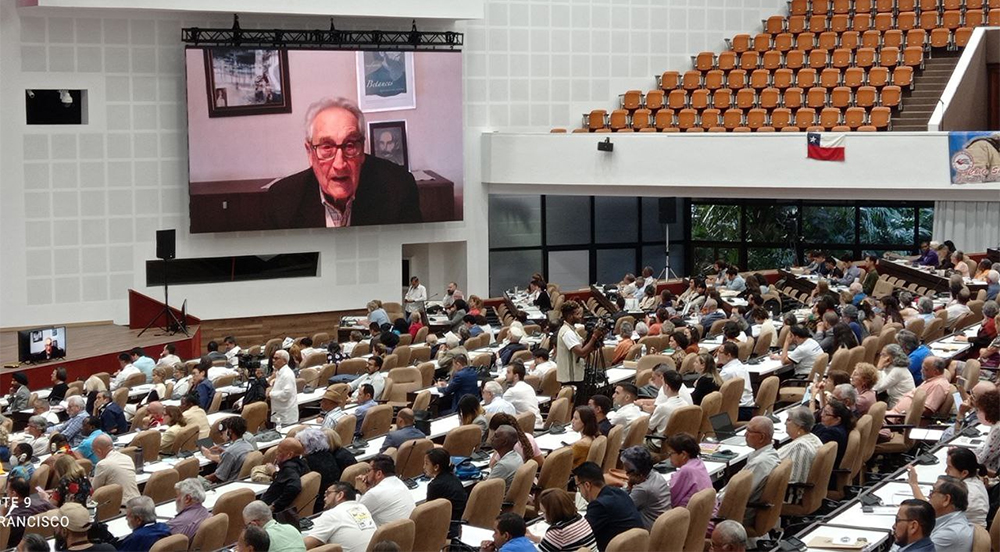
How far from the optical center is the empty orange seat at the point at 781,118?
23.2 m

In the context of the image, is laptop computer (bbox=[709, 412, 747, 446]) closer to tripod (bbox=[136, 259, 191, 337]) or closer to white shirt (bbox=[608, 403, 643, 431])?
white shirt (bbox=[608, 403, 643, 431])

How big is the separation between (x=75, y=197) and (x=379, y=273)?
5.71 meters

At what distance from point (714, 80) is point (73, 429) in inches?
631

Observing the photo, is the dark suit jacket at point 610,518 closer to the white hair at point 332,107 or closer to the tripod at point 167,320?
the tripod at point 167,320

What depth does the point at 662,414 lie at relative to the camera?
34.5 ft

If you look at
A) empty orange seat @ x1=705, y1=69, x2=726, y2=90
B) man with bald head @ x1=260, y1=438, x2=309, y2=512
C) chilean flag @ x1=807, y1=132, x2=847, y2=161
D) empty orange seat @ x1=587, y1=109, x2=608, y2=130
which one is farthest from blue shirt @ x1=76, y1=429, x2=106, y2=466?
empty orange seat @ x1=705, y1=69, x2=726, y2=90

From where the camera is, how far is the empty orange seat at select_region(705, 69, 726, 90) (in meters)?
25.1

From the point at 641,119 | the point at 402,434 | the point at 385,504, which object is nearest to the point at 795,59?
the point at 641,119

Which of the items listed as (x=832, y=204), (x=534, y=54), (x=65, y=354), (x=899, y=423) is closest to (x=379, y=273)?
(x=534, y=54)

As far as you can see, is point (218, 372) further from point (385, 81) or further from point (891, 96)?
point (891, 96)

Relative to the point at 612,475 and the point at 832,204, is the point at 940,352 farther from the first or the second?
the point at 832,204

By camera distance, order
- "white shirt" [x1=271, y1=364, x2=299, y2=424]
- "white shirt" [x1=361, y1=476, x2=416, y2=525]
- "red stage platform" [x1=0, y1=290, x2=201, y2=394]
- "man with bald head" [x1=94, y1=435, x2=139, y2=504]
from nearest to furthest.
Answer: "white shirt" [x1=361, y1=476, x2=416, y2=525] < "man with bald head" [x1=94, y1=435, x2=139, y2=504] < "white shirt" [x1=271, y1=364, x2=299, y2=424] < "red stage platform" [x1=0, y1=290, x2=201, y2=394]

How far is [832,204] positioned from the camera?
27391mm

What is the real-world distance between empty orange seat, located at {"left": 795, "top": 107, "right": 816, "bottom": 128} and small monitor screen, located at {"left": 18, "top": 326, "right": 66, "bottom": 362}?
1280 cm
